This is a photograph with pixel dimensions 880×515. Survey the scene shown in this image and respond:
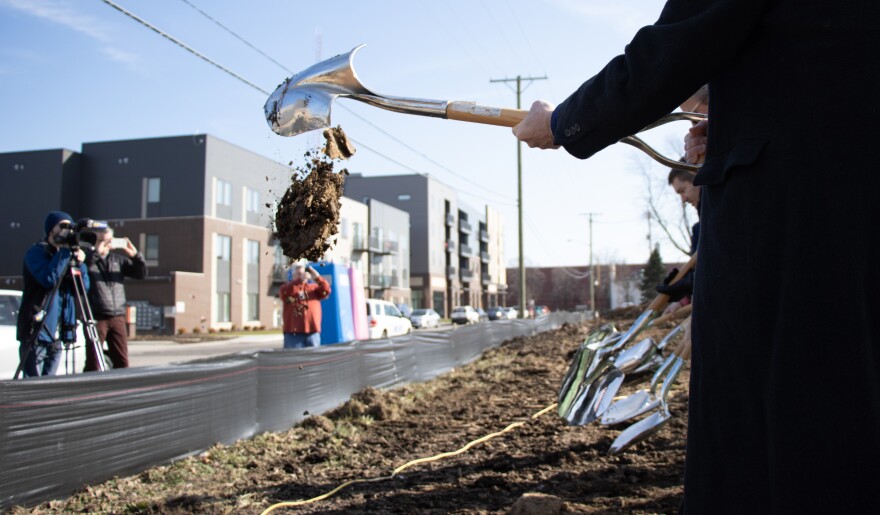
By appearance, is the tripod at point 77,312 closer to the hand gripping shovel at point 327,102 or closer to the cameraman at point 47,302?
the cameraman at point 47,302

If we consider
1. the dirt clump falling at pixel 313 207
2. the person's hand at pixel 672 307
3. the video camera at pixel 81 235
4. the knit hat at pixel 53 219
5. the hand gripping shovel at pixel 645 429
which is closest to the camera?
the dirt clump falling at pixel 313 207

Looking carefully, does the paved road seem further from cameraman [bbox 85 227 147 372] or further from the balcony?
the balcony

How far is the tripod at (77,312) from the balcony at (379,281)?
49037 mm

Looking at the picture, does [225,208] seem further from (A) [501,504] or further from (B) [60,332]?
(A) [501,504]

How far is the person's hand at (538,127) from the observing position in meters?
1.52

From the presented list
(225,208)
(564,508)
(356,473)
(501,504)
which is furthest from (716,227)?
(225,208)

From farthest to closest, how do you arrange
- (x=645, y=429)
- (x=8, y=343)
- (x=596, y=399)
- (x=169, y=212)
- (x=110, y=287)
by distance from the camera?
(x=169, y=212)
(x=8, y=343)
(x=110, y=287)
(x=596, y=399)
(x=645, y=429)

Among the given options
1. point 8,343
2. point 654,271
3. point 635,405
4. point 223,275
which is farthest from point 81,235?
point 654,271

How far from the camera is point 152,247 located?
36750mm

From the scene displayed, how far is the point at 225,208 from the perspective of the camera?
37469mm

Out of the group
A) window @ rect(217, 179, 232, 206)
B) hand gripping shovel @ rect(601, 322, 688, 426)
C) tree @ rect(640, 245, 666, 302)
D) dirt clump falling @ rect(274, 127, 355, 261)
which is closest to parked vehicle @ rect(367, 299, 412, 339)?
window @ rect(217, 179, 232, 206)

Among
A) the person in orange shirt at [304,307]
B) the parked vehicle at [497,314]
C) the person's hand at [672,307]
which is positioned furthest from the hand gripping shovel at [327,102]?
the parked vehicle at [497,314]

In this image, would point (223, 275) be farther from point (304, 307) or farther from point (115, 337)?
point (115, 337)

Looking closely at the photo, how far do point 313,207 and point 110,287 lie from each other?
377 cm
